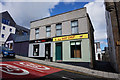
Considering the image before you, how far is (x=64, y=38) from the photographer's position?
13.0 metres

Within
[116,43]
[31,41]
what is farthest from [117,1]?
[31,41]

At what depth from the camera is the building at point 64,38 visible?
11.5 m

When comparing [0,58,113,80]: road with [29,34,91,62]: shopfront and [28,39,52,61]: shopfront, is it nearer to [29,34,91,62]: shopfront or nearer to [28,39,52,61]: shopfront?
[29,34,91,62]: shopfront

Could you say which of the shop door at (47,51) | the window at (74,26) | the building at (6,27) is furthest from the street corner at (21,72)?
the building at (6,27)

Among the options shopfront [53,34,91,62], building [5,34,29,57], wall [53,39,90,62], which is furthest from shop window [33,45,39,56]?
wall [53,39,90,62]

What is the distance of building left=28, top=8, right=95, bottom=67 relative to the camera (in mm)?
11492

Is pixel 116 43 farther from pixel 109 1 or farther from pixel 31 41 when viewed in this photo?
pixel 31 41

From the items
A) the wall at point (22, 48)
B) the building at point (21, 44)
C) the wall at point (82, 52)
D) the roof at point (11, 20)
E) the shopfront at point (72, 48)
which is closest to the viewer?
the wall at point (82, 52)

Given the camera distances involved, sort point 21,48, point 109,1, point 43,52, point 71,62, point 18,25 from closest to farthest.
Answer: point 109,1
point 71,62
point 43,52
point 21,48
point 18,25

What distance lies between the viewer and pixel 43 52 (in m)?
14.7

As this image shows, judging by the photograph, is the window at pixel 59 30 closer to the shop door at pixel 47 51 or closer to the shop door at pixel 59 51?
the shop door at pixel 59 51

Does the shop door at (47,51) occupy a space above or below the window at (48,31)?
below

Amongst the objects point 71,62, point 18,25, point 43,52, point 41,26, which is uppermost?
point 18,25

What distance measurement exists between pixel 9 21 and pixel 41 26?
2485 cm
